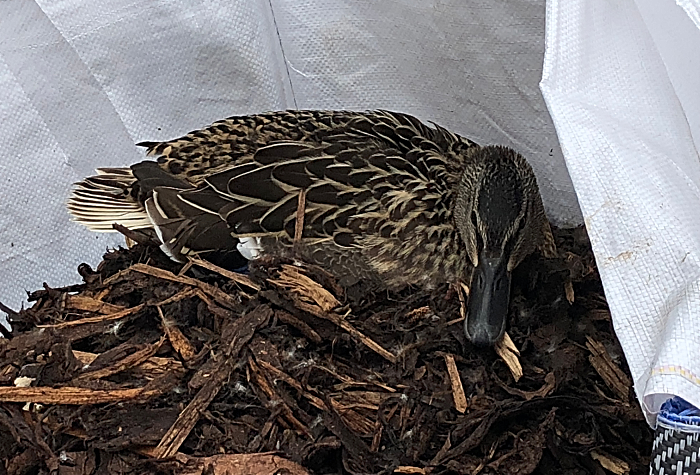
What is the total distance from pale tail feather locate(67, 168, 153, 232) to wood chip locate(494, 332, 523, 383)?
707 millimetres

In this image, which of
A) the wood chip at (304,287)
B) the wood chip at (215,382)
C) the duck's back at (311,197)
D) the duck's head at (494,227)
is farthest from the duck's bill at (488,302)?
the wood chip at (215,382)

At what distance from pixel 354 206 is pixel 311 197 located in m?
0.08

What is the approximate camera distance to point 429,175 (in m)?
1.65

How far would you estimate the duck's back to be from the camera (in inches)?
61.5

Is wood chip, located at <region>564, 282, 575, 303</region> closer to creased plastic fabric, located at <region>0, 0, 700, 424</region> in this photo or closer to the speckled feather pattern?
the speckled feather pattern

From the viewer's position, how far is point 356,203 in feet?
5.16

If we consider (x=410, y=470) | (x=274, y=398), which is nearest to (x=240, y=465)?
(x=274, y=398)

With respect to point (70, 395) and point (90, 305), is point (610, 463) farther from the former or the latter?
point (90, 305)

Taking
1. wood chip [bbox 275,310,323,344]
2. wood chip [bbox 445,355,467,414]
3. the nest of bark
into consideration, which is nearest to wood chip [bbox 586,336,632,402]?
the nest of bark

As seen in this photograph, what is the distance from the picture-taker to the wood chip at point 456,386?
133 centimetres

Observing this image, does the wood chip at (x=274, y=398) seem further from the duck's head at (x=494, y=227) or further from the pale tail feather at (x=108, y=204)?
the pale tail feather at (x=108, y=204)

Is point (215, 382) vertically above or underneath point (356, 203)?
underneath

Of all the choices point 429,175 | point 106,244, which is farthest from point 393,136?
point 106,244

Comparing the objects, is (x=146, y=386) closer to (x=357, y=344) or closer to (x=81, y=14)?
(x=357, y=344)
